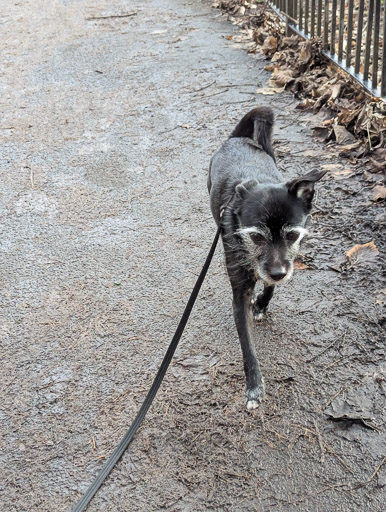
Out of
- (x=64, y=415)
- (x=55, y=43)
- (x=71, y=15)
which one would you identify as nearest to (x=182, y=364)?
(x=64, y=415)

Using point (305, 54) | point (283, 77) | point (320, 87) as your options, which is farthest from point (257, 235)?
point (305, 54)

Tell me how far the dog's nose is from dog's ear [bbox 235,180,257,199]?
0.49 m

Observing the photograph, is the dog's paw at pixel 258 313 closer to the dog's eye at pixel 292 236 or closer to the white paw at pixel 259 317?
the white paw at pixel 259 317

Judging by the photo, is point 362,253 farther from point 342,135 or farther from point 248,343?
point 342,135

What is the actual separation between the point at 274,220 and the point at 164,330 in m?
1.27

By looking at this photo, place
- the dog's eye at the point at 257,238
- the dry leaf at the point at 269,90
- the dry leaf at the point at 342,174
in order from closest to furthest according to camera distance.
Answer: the dog's eye at the point at 257,238, the dry leaf at the point at 342,174, the dry leaf at the point at 269,90

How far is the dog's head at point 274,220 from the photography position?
3285 millimetres

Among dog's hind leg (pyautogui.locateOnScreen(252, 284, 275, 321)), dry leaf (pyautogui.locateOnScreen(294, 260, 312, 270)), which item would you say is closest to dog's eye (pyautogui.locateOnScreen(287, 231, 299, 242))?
dog's hind leg (pyautogui.locateOnScreen(252, 284, 275, 321))

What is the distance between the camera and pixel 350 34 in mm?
6730

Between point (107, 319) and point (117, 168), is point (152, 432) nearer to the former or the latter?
point (107, 319)

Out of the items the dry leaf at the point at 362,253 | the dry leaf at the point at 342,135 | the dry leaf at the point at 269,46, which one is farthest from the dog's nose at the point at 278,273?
the dry leaf at the point at 269,46

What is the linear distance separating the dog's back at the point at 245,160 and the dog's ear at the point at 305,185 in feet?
1.46

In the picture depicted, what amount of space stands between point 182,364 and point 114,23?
9431mm

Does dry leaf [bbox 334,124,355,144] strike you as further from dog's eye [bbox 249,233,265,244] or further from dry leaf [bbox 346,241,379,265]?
dog's eye [bbox 249,233,265,244]
